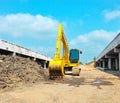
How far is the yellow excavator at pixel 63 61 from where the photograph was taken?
2847 cm

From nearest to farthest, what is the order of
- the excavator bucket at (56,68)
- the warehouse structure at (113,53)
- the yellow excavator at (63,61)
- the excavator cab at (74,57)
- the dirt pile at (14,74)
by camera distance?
the dirt pile at (14,74) < the excavator bucket at (56,68) < the yellow excavator at (63,61) < the excavator cab at (74,57) < the warehouse structure at (113,53)

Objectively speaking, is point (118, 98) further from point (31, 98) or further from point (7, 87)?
point (7, 87)

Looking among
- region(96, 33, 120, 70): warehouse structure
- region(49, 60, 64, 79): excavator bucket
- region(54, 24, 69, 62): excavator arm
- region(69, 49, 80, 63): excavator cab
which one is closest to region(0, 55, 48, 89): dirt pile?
region(49, 60, 64, 79): excavator bucket

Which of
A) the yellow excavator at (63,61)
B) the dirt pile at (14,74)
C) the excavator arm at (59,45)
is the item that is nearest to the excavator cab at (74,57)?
the yellow excavator at (63,61)

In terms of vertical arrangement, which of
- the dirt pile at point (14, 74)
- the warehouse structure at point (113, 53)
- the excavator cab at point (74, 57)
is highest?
the warehouse structure at point (113, 53)

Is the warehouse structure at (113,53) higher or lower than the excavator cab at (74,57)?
higher

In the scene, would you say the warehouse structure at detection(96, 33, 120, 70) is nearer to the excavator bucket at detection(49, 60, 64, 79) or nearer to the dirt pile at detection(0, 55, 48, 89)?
the excavator bucket at detection(49, 60, 64, 79)

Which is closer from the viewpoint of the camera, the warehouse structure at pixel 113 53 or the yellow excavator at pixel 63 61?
the yellow excavator at pixel 63 61

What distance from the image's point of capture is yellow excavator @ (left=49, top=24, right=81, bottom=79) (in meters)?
28.5

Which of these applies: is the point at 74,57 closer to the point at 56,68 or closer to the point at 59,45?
the point at 59,45

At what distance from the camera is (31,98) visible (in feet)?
52.3

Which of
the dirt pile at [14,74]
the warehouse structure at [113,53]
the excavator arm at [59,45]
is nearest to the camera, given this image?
the dirt pile at [14,74]

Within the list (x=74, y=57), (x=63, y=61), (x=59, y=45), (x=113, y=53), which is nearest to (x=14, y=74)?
(x=59, y=45)

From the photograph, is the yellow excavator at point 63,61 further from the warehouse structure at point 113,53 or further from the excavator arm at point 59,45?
the warehouse structure at point 113,53
